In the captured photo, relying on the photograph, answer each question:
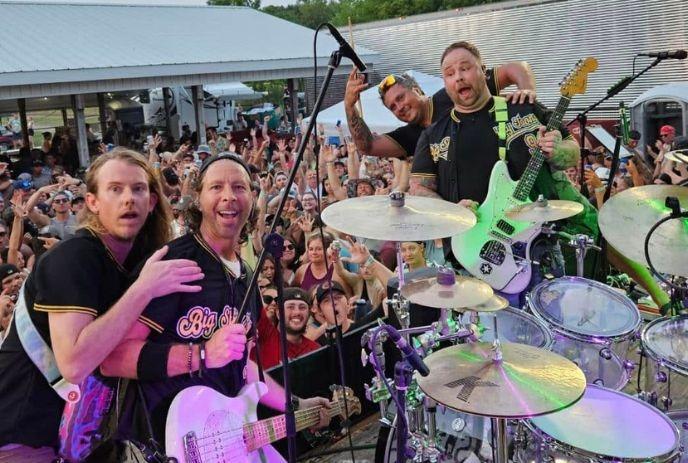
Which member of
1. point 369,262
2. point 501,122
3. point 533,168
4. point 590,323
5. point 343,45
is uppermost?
point 343,45

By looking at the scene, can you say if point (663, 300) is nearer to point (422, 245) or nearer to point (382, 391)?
point (422, 245)

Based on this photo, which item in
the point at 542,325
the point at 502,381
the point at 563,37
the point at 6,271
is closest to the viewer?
the point at 502,381

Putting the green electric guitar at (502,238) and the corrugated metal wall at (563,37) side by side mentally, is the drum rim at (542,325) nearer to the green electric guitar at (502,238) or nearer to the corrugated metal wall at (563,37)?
the green electric guitar at (502,238)

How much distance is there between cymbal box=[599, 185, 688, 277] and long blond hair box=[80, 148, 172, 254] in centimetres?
237

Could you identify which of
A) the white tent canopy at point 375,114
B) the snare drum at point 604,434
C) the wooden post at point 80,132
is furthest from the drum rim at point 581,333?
the wooden post at point 80,132

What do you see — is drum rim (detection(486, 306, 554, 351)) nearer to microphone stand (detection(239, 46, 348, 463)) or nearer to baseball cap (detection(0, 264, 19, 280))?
microphone stand (detection(239, 46, 348, 463))

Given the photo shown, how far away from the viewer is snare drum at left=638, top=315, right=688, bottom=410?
2.97 m

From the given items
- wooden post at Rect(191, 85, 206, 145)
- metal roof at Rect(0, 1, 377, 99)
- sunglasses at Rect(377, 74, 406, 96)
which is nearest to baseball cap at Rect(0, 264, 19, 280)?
sunglasses at Rect(377, 74, 406, 96)

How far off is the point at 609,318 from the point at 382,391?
1585mm

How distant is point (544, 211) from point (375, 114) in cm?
931

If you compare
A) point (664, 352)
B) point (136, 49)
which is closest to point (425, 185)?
point (664, 352)

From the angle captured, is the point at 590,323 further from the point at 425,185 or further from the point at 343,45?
the point at 343,45

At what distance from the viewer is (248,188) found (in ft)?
8.39

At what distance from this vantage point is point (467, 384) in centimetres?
220
